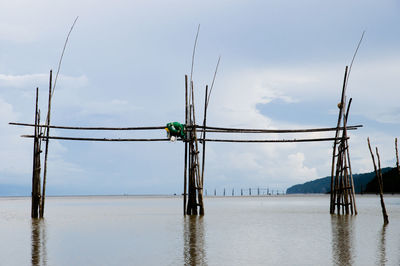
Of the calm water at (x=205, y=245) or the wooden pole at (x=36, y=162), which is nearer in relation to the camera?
the calm water at (x=205, y=245)

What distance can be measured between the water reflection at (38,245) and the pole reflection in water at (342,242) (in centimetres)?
679

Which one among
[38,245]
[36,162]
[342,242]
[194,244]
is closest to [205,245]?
[194,244]

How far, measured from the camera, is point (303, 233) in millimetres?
16516

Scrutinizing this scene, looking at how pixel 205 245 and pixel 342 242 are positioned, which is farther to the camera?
pixel 342 242

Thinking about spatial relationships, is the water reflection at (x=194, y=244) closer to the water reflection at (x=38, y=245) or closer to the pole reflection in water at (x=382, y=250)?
the water reflection at (x=38, y=245)

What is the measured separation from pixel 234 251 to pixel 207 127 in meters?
A: 8.82

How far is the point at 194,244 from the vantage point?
13.7 m

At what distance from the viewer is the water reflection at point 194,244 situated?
1095 cm

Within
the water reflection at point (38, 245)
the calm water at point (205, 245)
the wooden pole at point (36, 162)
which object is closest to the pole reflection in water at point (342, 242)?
the calm water at point (205, 245)

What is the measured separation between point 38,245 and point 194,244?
4553 millimetres

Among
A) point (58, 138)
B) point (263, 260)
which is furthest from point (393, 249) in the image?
point (58, 138)

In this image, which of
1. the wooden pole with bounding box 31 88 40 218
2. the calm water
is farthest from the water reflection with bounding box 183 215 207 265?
the wooden pole with bounding box 31 88 40 218

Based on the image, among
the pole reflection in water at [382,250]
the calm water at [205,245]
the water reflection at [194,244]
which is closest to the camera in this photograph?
the pole reflection in water at [382,250]

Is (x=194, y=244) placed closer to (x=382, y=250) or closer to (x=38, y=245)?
(x=38, y=245)
